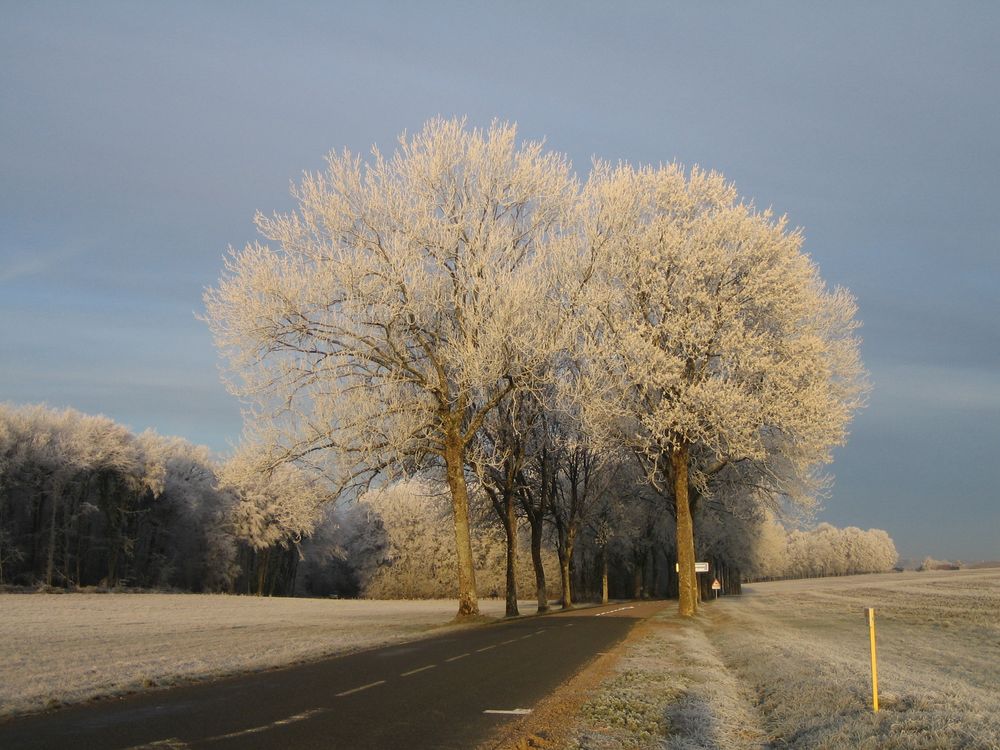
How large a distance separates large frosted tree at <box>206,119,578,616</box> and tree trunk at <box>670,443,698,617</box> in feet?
24.2

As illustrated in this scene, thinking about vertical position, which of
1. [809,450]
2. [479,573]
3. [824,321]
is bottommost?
[479,573]

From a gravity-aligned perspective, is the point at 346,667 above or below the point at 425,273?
below

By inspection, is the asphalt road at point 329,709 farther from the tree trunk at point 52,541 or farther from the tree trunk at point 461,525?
the tree trunk at point 52,541

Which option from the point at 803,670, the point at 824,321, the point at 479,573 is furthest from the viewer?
the point at 479,573

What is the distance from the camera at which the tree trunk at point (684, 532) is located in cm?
3262

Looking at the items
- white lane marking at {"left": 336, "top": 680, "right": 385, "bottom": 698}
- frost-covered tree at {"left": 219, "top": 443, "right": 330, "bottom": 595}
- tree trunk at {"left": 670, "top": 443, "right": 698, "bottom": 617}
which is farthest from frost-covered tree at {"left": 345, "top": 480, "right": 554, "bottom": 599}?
white lane marking at {"left": 336, "top": 680, "right": 385, "bottom": 698}

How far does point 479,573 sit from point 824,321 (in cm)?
6869

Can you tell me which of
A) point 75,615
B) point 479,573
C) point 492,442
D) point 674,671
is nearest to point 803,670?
point 674,671

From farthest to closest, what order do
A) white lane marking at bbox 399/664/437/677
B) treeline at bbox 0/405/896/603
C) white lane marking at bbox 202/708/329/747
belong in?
treeline at bbox 0/405/896/603, white lane marking at bbox 399/664/437/677, white lane marking at bbox 202/708/329/747

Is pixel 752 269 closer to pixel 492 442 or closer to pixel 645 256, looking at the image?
pixel 645 256

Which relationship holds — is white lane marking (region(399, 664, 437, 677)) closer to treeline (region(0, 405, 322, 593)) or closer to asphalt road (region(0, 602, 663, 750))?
asphalt road (region(0, 602, 663, 750))

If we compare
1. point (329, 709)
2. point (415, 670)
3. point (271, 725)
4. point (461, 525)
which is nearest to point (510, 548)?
point (461, 525)

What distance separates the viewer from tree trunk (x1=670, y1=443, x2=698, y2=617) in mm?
32625

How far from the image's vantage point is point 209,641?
2253cm
